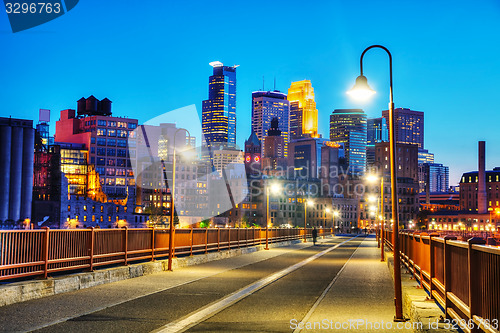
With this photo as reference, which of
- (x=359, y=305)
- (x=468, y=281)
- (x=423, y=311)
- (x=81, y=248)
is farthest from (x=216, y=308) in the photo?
(x=468, y=281)

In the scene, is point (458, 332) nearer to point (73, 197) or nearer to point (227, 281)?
point (227, 281)

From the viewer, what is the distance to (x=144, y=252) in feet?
81.6

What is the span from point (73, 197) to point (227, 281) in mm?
186268

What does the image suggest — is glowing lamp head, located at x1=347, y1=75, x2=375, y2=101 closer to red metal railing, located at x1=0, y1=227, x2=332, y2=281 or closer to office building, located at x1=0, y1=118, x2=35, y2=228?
red metal railing, located at x1=0, y1=227, x2=332, y2=281

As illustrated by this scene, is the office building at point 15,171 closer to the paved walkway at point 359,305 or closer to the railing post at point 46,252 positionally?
the paved walkway at point 359,305

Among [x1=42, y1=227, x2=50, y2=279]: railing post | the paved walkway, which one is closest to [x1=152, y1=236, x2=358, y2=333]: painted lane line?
the paved walkway

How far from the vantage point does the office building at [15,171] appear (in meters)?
175

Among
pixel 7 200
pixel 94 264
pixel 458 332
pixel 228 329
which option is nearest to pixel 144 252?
pixel 94 264

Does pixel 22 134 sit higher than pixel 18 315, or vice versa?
pixel 22 134

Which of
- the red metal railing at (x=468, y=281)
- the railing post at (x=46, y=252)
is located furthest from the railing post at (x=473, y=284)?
the railing post at (x=46, y=252)

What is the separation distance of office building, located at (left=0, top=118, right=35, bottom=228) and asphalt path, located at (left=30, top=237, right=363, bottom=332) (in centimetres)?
16291

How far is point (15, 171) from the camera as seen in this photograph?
591 feet

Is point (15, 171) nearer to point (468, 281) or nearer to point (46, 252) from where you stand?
point (46, 252)

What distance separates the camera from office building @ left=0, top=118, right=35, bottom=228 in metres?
175
